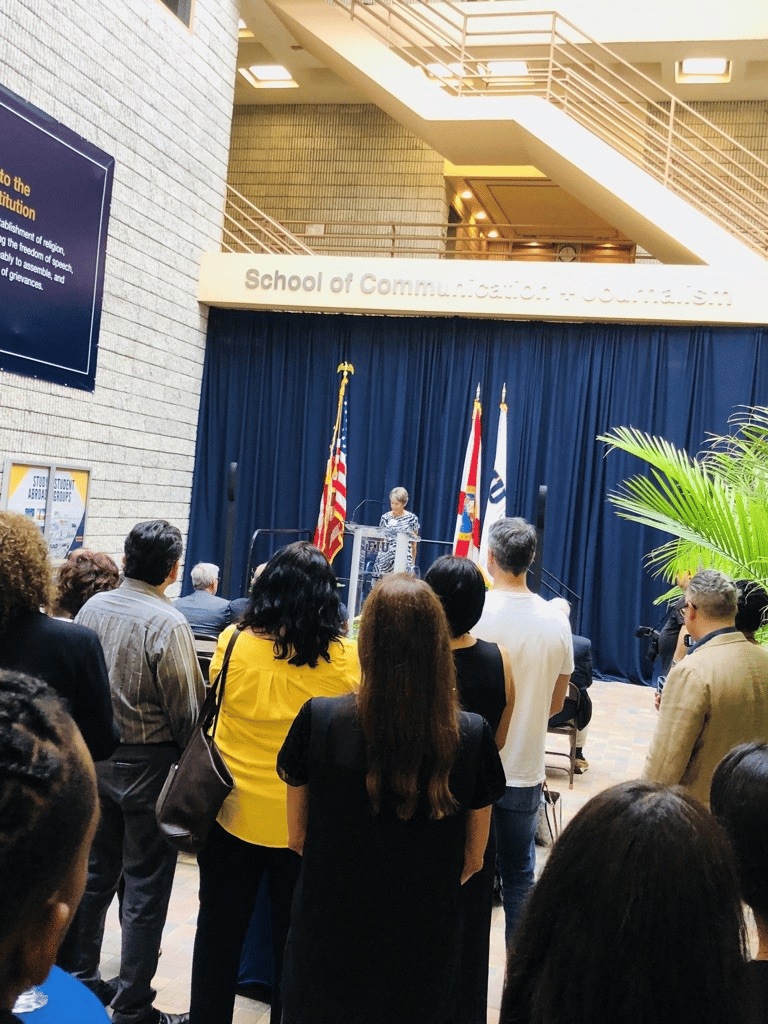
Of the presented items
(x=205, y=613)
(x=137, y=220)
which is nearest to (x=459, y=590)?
(x=205, y=613)

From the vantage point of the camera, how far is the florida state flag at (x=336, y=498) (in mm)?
8961

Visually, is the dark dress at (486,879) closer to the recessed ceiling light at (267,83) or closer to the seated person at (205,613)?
the seated person at (205,613)

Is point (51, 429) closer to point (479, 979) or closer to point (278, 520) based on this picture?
point (278, 520)

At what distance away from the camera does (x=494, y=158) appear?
10.6 m

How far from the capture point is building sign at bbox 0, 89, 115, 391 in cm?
674

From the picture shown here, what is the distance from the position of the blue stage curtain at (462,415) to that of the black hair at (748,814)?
28.3 feet

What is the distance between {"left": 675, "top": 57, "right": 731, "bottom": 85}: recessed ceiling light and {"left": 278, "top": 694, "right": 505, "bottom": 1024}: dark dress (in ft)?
36.7

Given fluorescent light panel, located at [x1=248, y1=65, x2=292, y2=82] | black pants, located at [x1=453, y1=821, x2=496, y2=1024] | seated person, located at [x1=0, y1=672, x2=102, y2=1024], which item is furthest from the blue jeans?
fluorescent light panel, located at [x1=248, y1=65, x2=292, y2=82]

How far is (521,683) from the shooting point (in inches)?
111

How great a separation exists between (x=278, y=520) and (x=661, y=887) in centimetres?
1023

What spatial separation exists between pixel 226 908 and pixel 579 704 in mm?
3326

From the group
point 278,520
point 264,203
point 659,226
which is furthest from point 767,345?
point 264,203

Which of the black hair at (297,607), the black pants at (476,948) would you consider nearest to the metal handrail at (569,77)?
the black hair at (297,607)

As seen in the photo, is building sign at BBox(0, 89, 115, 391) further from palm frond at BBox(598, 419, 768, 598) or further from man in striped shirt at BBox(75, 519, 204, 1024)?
palm frond at BBox(598, 419, 768, 598)
